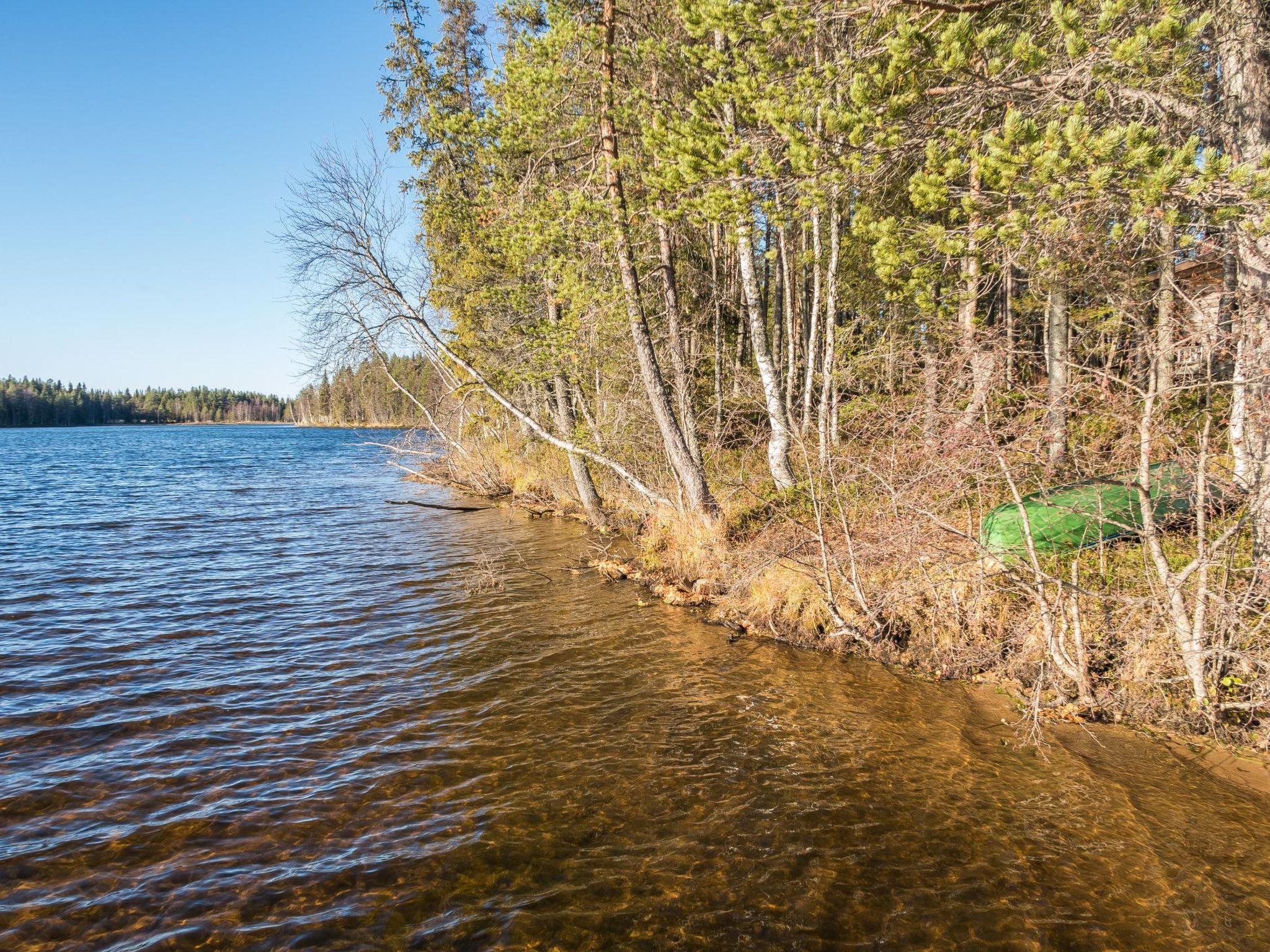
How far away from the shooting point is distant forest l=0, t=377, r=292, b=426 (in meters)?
126

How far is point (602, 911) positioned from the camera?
170 inches

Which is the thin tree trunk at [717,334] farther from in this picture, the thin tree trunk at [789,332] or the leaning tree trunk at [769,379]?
the thin tree trunk at [789,332]

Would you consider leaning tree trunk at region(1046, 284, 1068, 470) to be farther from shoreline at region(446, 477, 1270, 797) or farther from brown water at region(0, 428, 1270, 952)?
brown water at region(0, 428, 1270, 952)

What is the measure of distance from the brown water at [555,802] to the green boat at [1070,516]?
1.80 metres

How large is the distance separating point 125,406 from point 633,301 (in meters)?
179

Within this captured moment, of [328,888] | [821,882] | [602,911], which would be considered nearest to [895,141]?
[821,882]

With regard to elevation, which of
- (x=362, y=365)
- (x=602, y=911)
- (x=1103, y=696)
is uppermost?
(x=362, y=365)

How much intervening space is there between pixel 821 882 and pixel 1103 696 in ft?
13.3

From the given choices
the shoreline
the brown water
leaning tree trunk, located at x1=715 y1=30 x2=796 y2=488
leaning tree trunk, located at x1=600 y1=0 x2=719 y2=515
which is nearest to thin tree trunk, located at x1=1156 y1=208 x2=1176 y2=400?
the shoreline

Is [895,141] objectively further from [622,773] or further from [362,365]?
[362,365]

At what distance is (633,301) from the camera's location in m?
11.1

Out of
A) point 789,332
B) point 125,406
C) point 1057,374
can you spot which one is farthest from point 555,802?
point 125,406

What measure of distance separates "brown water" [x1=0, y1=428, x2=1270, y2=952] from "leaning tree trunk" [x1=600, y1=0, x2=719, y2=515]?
8.27 feet

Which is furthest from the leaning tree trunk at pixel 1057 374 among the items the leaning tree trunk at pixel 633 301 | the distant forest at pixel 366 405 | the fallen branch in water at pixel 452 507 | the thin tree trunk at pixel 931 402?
the distant forest at pixel 366 405
